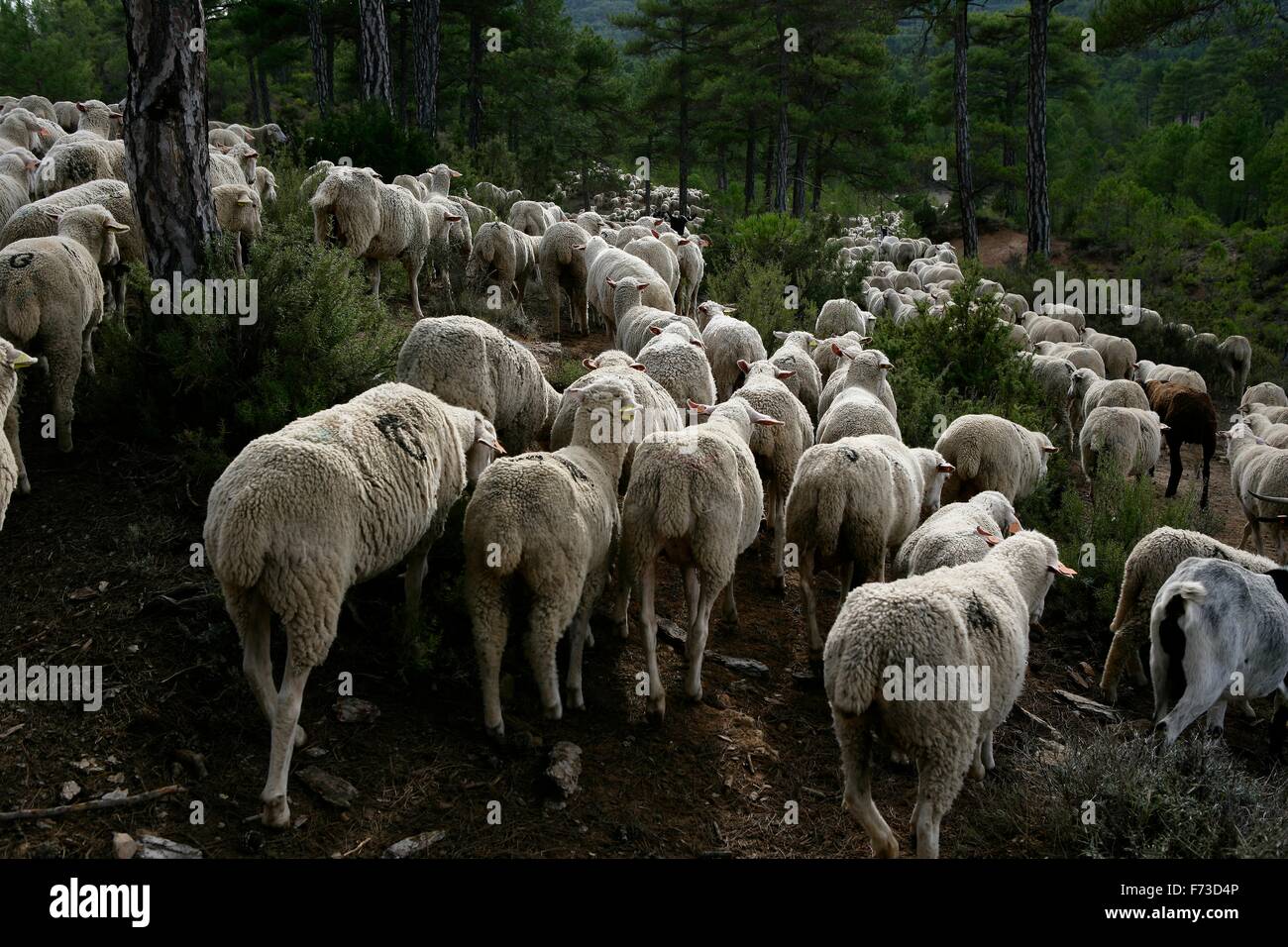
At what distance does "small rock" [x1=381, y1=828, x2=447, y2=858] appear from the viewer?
3.85 metres

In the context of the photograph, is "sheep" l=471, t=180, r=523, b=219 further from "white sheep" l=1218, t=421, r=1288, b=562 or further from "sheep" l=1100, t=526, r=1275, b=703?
"sheep" l=1100, t=526, r=1275, b=703

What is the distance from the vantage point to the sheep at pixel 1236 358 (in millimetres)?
16922

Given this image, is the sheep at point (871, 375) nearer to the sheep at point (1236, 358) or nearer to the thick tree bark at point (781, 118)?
the sheep at point (1236, 358)

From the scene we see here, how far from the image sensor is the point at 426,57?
2080 centimetres

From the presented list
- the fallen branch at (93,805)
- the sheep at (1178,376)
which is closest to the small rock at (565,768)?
the fallen branch at (93,805)

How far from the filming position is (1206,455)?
37.8 feet

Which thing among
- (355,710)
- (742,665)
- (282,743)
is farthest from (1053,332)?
(282,743)

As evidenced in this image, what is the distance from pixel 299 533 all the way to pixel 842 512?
353 centimetres

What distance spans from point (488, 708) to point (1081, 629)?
17.5ft

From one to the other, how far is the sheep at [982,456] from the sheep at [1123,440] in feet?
8.30

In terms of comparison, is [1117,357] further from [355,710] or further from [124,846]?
[124,846]

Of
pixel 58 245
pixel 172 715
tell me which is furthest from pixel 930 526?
pixel 58 245

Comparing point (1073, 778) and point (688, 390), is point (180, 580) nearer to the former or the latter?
point (688, 390)

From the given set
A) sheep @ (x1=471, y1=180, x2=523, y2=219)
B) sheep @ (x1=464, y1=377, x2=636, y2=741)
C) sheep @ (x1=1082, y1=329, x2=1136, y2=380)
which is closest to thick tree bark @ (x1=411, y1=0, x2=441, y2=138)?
sheep @ (x1=471, y1=180, x2=523, y2=219)
